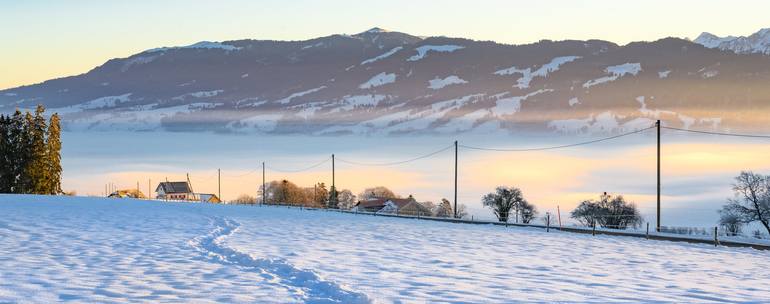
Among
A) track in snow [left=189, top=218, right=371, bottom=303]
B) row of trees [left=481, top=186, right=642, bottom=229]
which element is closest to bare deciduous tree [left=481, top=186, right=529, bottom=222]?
row of trees [left=481, top=186, right=642, bottom=229]

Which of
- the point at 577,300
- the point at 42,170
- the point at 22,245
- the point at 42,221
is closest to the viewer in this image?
the point at 577,300

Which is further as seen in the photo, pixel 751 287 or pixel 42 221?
pixel 42 221

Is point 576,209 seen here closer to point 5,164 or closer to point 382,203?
point 382,203

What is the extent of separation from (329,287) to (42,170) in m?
81.9

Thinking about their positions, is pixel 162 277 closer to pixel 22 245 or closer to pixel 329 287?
pixel 329 287

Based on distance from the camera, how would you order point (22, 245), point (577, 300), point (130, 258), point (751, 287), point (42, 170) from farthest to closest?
1. point (42, 170)
2. point (22, 245)
3. point (130, 258)
4. point (751, 287)
5. point (577, 300)

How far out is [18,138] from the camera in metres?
89.1

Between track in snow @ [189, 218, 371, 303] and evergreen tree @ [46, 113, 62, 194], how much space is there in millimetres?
68639

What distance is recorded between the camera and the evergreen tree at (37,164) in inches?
3457

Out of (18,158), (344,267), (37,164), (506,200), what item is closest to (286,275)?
(344,267)

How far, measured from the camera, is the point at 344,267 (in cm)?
2192

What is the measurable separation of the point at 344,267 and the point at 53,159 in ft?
259

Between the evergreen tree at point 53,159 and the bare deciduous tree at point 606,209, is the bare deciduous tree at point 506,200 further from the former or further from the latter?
the evergreen tree at point 53,159

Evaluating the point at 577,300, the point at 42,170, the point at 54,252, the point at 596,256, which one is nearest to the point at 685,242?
the point at 596,256
